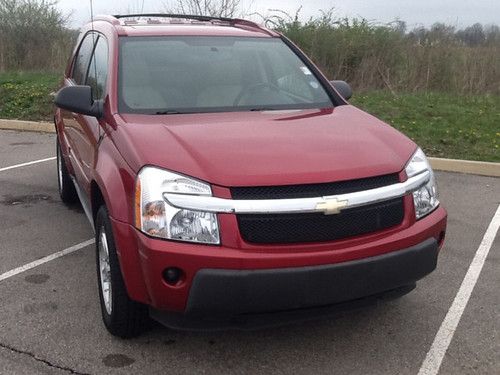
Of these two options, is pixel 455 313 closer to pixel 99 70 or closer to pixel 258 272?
pixel 258 272

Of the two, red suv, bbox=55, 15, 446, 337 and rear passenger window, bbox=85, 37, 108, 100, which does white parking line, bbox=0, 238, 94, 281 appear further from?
rear passenger window, bbox=85, 37, 108, 100

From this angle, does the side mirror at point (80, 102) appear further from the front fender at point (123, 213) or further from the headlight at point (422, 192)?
the headlight at point (422, 192)

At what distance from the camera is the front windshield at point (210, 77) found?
3.91 m

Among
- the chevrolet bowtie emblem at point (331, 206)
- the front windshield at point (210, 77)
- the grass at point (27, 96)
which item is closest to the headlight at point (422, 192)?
the chevrolet bowtie emblem at point (331, 206)

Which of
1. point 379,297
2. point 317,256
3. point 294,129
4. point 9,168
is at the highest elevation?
point 294,129

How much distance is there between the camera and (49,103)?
1188 centimetres

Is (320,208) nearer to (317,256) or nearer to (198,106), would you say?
(317,256)

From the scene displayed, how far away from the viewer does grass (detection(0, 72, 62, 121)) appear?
11.6m

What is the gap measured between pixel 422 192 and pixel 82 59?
133 inches

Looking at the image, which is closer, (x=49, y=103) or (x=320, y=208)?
(x=320, y=208)

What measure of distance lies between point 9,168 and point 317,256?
A: 6.00 meters

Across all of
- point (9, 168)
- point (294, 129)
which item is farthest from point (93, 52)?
point (9, 168)

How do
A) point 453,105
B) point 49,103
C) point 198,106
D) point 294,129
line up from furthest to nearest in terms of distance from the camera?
1. point 49,103
2. point 453,105
3. point 198,106
4. point 294,129

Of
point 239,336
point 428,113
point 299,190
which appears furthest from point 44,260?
point 428,113
